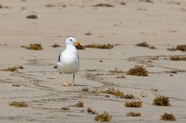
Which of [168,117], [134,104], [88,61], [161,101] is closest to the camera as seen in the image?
[168,117]

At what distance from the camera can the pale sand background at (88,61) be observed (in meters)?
11.5

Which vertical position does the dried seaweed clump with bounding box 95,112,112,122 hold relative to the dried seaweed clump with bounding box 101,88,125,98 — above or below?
below

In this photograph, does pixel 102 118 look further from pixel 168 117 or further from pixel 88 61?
pixel 88 61

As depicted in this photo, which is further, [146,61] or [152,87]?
[146,61]

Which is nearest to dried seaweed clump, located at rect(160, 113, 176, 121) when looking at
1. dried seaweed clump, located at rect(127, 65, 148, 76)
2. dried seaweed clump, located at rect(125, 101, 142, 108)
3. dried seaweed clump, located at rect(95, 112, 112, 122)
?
dried seaweed clump, located at rect(95, 112, 112, 122)

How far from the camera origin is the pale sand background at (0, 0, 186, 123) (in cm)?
1151

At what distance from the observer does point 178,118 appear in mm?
11062

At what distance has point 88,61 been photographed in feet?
66.2

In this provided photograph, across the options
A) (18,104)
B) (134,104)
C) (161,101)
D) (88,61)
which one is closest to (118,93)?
(161,101)

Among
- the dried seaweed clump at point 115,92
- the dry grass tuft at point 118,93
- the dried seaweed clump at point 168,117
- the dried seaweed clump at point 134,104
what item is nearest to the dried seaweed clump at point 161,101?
the dried seaweed clump at point 134,104

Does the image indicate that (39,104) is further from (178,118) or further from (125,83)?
(125,83)

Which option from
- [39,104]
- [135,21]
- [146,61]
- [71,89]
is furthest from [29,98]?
[135,21]

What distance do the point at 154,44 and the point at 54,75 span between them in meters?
11.7

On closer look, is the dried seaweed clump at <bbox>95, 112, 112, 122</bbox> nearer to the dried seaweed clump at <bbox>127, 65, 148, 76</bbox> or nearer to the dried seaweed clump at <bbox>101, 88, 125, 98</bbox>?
the dried seaweed clump at <bbox>101, 88, 125, 98</bbox>
